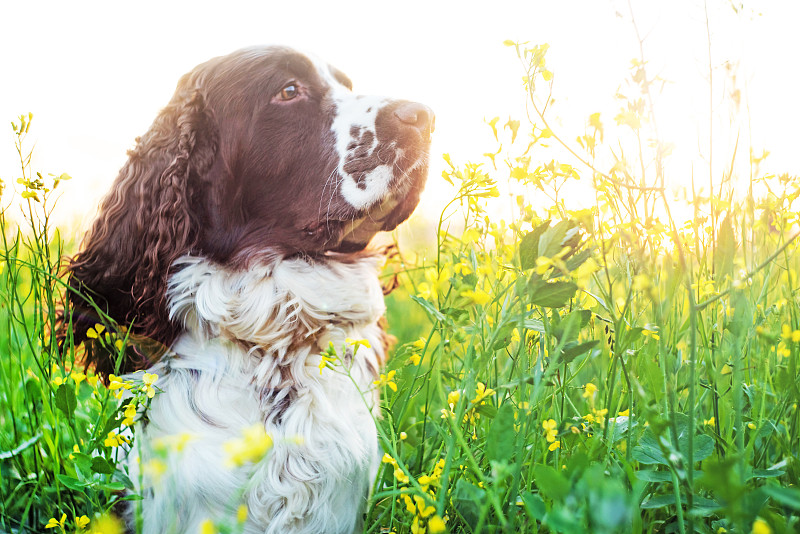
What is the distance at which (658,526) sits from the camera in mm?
1340

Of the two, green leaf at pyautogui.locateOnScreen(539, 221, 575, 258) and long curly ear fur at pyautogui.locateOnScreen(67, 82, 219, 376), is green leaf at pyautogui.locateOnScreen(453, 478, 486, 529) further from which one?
long curly ear fur at pyautogui.locateOnScreen(67, 82, 219, 376)

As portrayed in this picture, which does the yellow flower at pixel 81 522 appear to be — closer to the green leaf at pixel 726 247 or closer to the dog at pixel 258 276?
the dog at pixel 258 276

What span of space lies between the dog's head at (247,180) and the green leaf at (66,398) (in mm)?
475

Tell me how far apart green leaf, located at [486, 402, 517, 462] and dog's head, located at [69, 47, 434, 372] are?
1119 millimetres

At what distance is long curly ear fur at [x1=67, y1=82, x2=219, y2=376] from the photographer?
1.88 metres

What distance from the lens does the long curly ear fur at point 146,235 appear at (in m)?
1.88

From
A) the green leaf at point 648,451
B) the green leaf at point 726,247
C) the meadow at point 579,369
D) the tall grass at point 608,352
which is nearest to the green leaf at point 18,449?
the meadow at point 579,369

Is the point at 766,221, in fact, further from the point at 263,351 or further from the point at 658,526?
the point at 263,351

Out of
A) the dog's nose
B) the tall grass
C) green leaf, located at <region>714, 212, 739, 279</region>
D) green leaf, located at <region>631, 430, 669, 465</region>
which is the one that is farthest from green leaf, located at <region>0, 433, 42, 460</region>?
green leaf, located at <region>714, 212, 739, 279</region>

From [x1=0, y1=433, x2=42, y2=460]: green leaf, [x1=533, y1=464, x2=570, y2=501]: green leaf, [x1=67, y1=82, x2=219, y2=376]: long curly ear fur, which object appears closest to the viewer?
[x1=533, y1=464, x2=570, y2=501]: green leaf

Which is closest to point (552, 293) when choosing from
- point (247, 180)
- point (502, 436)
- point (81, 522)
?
point (502, 436)

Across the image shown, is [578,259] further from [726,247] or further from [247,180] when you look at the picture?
[247,180]

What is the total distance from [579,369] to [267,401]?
33.4 inches

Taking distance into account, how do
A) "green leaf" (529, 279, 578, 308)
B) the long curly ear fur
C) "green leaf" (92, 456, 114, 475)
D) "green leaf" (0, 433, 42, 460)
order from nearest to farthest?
"green leaf" (529, 279, 578, 308), "green leaf" (92, 456, 114, 475), "green leaf" (0, 433, 42, 460), the long curly ear fur
